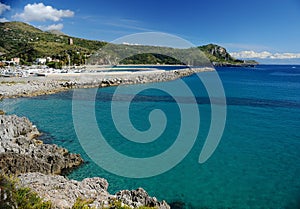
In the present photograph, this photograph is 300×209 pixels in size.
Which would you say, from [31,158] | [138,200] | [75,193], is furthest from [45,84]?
[138,200]

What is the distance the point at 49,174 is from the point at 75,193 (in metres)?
3.00

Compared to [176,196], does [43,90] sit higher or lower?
higher

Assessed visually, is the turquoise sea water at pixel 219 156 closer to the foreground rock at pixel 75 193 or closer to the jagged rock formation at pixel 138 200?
the jagged rock formation at pixel 138 200

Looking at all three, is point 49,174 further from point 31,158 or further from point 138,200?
point 138,200

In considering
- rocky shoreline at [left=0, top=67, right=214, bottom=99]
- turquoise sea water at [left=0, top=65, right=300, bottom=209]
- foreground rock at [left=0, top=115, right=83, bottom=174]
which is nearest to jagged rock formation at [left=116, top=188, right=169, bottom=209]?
turquoise sea water at [left=0, top=65, right=300, bottom=209]

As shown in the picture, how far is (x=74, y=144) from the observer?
13.6 meters

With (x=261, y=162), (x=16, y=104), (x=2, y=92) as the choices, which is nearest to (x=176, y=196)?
(x=261, y=162)

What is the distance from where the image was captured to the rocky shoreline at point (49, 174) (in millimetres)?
6250

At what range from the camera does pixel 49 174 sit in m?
9.03

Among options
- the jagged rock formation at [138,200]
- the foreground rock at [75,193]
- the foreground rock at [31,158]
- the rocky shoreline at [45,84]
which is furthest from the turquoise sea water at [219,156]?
the rocky shoreline at [45,84]

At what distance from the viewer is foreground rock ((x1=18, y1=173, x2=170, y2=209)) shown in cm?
593

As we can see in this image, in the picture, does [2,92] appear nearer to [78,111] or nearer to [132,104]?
[78,111]

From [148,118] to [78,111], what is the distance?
6343mm

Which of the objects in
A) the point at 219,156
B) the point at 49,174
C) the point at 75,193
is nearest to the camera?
the point at 75,193
